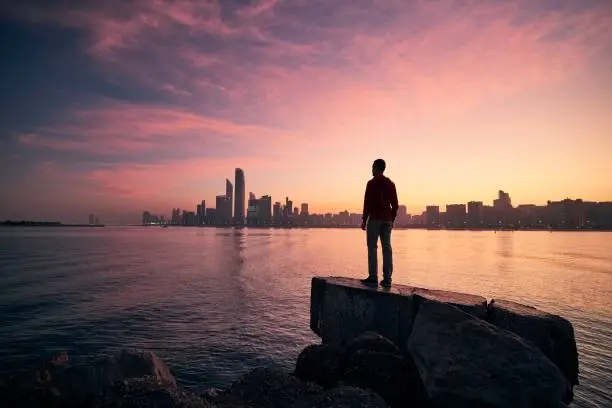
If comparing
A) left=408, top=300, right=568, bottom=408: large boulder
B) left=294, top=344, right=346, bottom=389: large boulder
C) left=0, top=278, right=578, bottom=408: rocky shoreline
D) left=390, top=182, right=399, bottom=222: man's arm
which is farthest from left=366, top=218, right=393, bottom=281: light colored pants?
left=408, top=300, right=568, bottom=408: large boulder

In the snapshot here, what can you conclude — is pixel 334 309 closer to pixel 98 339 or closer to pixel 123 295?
pixel 98 339

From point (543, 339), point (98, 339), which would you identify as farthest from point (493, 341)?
point (98, 339)

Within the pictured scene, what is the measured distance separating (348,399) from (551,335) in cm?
352

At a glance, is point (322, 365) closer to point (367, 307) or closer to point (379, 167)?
point (367, 307)

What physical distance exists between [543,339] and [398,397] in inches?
97.9

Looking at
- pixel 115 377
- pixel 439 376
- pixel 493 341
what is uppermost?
pixel 493 341

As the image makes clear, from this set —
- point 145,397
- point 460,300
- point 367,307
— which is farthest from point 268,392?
point 460,300

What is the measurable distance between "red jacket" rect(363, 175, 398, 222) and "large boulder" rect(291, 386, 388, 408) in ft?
13.3

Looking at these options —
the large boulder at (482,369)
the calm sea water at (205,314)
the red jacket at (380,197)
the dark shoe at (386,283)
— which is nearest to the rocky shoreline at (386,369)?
the large boulder at (482,369)

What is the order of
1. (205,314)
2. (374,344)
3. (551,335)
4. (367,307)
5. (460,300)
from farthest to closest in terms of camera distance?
(205,314) < (367,307) < (460,300) < (374,344) < (551,335)

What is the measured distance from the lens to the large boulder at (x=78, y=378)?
4.63m

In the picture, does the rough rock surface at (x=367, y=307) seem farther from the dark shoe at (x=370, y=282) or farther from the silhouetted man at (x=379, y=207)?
the silhouetted man at (x=379, y=207)

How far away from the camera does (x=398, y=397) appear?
5398 millimetres

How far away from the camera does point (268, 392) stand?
214 inches
